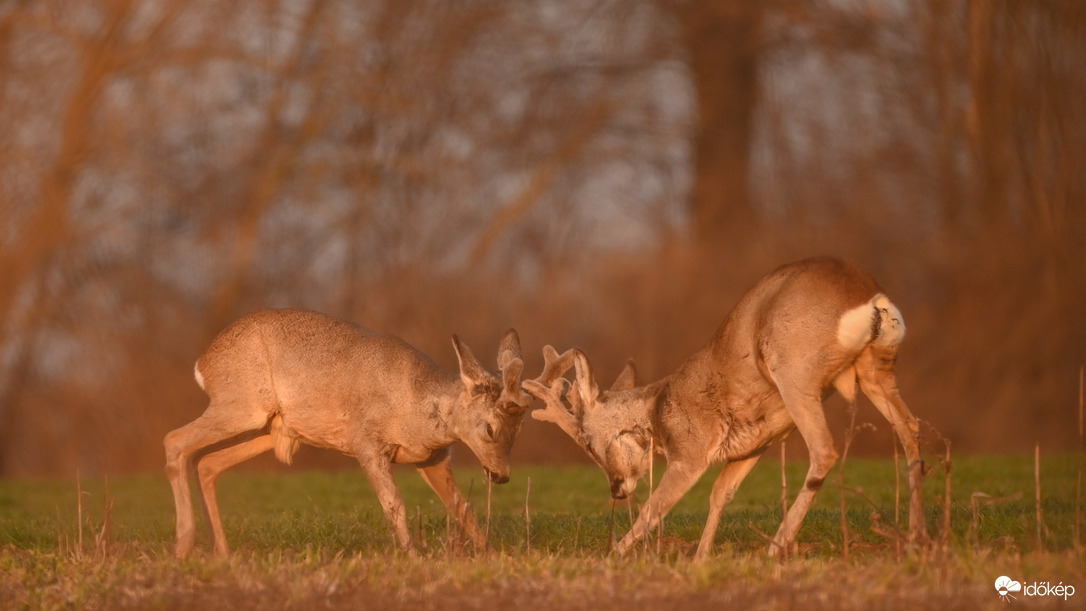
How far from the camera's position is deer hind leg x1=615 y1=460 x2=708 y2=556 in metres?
8.80

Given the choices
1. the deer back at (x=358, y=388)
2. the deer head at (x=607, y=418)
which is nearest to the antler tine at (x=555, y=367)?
the deer head at (x=607, y=418)

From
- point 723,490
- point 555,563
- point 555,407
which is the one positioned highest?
point 555,407

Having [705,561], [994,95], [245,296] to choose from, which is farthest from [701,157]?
[705,561]

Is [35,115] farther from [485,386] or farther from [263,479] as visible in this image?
[485,386]

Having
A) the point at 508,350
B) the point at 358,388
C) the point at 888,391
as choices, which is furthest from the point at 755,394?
the point at 358,388

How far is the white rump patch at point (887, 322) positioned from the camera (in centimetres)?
860

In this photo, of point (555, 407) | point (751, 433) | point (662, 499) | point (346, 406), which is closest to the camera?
point (662, 499)

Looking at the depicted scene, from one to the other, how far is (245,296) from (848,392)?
17566 millimetres

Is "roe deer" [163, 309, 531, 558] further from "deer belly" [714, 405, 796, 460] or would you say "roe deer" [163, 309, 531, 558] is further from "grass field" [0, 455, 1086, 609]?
"deer belly" [714, 405, 796, 460]

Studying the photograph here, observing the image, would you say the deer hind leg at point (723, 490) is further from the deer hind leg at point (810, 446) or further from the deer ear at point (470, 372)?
the deer ear at point (470, 372)

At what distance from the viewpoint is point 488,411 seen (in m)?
9.30

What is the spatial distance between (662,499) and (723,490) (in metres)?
0.65

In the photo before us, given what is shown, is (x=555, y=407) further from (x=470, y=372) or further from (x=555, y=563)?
(x=555, y=563)

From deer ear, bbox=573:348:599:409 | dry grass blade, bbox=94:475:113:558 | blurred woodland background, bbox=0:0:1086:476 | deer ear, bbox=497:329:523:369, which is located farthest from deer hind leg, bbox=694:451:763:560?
blurred woodland background, bbox=0:0:1086:476
